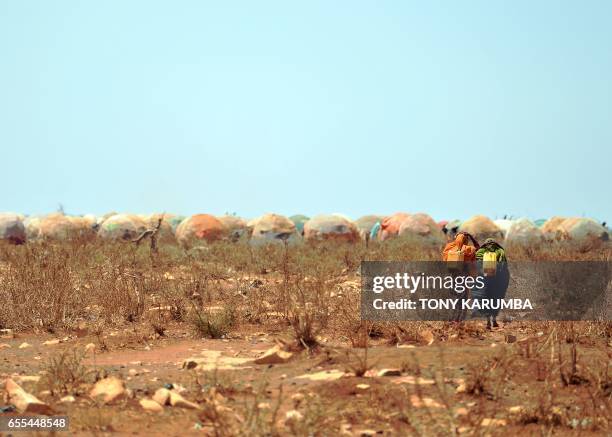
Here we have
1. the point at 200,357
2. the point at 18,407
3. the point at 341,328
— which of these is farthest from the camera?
the point at 341,328

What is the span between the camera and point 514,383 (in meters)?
5.71

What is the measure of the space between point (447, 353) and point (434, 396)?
117 cm

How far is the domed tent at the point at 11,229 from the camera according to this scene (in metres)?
25.1

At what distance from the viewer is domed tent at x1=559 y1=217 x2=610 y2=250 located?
83.2 feet

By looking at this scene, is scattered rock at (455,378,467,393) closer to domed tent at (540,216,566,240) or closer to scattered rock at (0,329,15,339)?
scattered rock at (0,329,15,339)

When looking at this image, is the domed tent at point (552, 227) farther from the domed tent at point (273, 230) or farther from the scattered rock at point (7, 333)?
the scattered rock at point (7, 333)

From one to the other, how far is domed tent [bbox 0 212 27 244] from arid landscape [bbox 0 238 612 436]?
583 inches

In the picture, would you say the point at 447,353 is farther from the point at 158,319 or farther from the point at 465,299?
the point at 158,319

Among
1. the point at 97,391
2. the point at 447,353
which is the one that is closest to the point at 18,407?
the point at 97,391

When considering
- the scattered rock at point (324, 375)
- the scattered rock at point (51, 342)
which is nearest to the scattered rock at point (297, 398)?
the scattered rock at point (324, 375)

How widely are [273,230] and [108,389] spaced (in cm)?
1936

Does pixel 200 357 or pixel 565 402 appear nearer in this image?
pixel 565 402

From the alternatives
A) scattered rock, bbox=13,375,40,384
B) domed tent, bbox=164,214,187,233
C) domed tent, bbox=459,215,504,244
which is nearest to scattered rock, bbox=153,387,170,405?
scattered rock, bbox=13,375,40,384

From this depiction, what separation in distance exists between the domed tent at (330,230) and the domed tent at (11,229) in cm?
954
